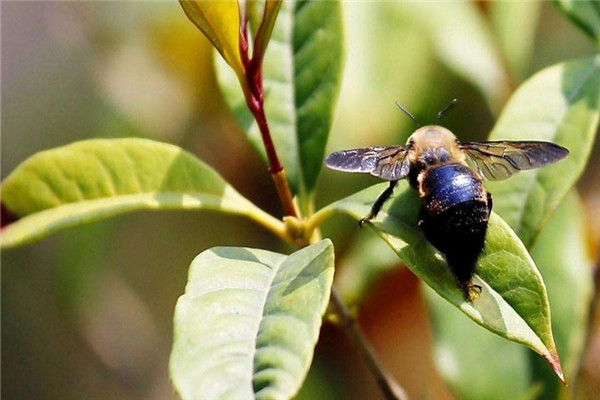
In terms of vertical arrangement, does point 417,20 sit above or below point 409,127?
above

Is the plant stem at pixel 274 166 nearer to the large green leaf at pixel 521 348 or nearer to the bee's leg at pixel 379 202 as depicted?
the bee's leg at pixel 379 202

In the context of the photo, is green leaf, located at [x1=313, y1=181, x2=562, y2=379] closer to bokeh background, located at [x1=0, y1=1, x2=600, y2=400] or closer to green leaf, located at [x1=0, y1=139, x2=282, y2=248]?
green leaf, located at [x1=0, y1=139, x2=282, y2=248]

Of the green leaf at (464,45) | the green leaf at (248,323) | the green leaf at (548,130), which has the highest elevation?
the green leaf at (248,323)

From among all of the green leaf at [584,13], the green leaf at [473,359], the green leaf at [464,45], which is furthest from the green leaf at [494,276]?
the green leaf at [464,45]

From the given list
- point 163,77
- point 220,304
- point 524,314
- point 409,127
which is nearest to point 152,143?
point 220,304

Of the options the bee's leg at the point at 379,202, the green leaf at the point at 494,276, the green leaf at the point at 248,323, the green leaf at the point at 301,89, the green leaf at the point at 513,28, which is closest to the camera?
the green leaf at the point at 248,323

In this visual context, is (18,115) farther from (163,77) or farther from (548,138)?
(548,138)
